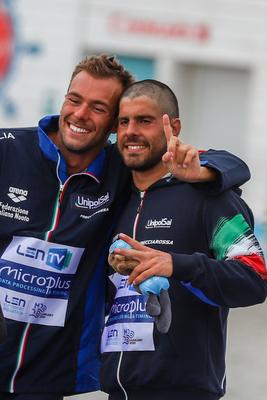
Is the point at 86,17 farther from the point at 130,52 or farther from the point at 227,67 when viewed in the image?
the point at 227,67

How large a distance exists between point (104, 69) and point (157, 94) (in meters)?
0.33

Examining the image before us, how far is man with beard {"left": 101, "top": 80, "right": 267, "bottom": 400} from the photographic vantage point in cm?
386

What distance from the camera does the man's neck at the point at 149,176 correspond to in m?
4.27

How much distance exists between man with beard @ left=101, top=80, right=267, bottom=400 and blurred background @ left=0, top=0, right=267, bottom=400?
11318mm

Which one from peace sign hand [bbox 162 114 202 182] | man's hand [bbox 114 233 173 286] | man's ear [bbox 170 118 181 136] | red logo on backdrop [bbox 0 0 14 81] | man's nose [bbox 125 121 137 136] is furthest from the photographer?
red logo on backdrop [bbox 0 0 14 81]

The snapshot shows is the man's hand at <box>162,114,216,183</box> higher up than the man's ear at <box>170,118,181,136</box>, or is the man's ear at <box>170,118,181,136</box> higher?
the man's ear at <box>170,118,181,136</box>

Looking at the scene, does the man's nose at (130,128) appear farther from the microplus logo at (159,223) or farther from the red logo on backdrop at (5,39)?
the red logo on backdrop at (5,39)

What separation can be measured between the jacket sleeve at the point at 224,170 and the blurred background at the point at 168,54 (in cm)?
1125

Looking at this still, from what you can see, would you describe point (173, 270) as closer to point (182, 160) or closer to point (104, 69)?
point (182, 160)

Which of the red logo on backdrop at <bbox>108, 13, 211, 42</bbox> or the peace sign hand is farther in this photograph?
the red logo on backdrop at <bbox>108, 13, 211, 42</bbox>

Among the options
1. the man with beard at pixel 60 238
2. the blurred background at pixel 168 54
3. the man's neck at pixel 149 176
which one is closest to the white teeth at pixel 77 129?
the man with beard at pixel 60 238

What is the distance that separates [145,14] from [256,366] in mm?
8824

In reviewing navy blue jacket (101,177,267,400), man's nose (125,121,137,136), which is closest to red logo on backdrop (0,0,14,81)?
man's nose (125,121,137,136)

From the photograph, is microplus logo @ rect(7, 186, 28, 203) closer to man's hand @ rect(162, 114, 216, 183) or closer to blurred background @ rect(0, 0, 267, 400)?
man's hand @ rect(162, 114, 216, 183)
